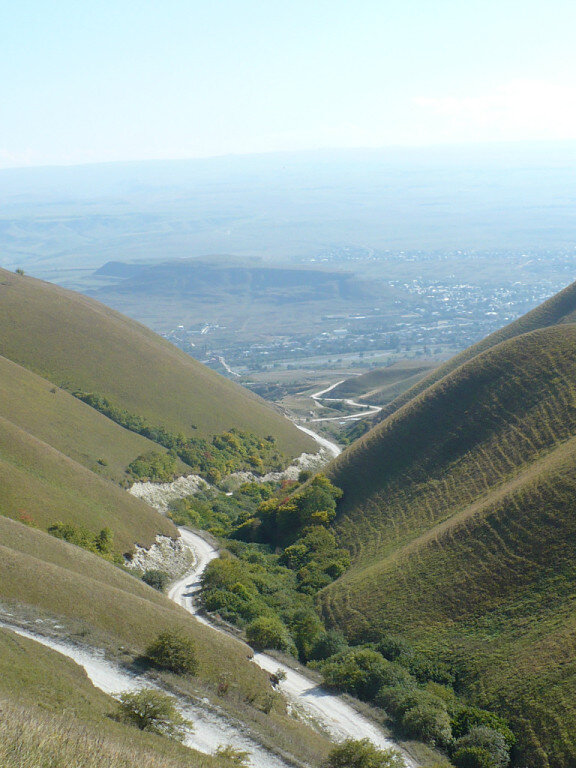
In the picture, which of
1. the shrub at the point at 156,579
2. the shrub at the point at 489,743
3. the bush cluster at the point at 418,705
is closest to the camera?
the shrub at the point at 489,743

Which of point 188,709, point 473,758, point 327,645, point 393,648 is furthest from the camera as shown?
point 327,645

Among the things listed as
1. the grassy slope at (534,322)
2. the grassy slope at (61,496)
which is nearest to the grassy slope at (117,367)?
the grassy slope at (534,322)

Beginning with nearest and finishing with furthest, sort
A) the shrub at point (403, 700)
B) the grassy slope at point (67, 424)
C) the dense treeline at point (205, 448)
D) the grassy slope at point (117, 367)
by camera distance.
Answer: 1. the shrub at point (403, 700)
2. the grassy slope at point (67, 424)
3. the dense treeline at point (205, 448)
4. the grassy slope at point (117, 367)

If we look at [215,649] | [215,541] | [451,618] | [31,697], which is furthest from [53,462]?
[31,697]

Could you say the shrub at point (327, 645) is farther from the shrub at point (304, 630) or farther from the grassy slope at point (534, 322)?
Result: the grassy slope at point (534, 322)

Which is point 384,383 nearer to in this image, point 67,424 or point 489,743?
point 67,424

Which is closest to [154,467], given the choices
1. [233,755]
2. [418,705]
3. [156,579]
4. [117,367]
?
[156,579]

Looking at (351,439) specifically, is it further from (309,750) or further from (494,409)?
(309,750)
